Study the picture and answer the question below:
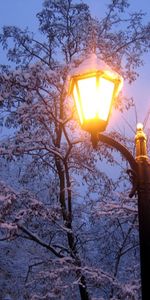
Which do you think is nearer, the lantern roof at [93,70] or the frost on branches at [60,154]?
the lantern roof at [93,70]

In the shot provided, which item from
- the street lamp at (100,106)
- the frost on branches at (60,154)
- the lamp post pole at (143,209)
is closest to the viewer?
the lamp post pole at (143,209)

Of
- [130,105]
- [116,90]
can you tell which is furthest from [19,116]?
[116,90]

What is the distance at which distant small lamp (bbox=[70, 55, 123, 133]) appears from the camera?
2582 millimetres

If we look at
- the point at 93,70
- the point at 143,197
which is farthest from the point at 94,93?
the point at 143,197

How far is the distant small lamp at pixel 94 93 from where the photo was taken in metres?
2.58

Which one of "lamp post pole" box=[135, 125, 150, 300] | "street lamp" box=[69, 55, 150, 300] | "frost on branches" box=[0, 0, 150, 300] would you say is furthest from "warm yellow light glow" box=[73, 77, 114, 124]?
"frost on branches" box=[0, 0, 150, 300]

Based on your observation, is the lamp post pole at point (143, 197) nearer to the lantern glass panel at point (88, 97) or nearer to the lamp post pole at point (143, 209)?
the lamp post pole at point (143, 209)

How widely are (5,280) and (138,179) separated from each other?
19.3 metres

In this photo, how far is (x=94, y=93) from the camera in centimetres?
259

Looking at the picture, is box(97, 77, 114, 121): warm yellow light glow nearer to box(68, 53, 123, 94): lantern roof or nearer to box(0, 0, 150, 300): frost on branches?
box(68, 53, 123, 94): lantern roof

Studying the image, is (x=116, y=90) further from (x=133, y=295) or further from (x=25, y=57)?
(x=25, y=57)

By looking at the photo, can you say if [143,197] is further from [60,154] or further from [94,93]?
[60,154]

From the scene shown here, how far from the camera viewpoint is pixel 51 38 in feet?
31.9

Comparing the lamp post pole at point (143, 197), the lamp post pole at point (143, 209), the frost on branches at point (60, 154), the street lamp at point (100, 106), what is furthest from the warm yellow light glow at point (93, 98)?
the frost on branches at point (60, 154)
